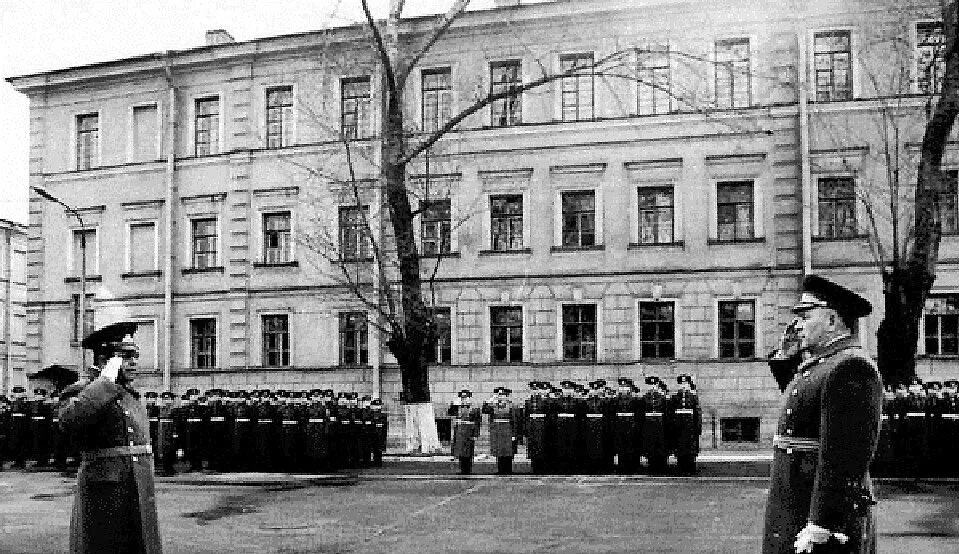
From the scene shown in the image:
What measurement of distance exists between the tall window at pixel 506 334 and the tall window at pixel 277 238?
6.29m

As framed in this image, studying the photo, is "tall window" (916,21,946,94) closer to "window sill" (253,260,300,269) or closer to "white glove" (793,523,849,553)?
"window sill" (253,260,300,269)

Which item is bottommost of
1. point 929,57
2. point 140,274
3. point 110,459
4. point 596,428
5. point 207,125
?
point 596,428

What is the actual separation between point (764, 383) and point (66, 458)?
1534 cm

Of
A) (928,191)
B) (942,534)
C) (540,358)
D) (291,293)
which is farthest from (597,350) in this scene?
(942,534)

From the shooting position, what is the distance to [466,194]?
1180 inches

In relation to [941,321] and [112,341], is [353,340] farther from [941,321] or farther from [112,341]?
[112,341]

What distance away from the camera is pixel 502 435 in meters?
19.0

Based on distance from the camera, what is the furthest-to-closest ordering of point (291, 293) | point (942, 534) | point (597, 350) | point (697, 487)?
point (291, 293), point (597, 350), point (697, 487), point (942, 534)

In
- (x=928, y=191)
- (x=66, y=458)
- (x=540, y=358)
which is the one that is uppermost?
(x=928, y=191)

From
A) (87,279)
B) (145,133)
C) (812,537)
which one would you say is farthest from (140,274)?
(812,537)

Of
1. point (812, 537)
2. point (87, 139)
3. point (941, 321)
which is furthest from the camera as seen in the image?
point (87, 139)

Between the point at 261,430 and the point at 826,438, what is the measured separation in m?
16.3

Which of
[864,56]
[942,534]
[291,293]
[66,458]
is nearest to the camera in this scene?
[942,534]

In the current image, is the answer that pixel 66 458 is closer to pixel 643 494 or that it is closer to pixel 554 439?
pixel 554 439
